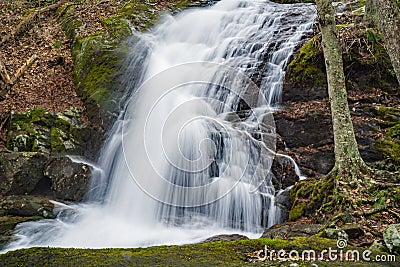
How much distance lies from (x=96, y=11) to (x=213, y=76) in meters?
7.23

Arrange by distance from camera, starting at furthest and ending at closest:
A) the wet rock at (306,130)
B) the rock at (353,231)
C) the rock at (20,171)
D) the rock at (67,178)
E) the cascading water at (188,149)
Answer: the rock at (67,178) < the rock at (20,171) < the wet rock at (306,130) < the cascading water at (188,149) < the rock at (353,231)

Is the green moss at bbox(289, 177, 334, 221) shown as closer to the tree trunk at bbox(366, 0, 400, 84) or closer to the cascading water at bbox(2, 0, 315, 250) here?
the cascading water at bbox(2, 0, 315, 250)

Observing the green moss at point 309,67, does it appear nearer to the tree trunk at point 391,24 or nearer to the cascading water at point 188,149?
the cascading water at point 188,149

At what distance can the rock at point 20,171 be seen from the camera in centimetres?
834

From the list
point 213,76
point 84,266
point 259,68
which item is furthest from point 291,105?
point 84,266

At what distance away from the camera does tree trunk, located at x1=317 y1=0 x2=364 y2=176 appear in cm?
589

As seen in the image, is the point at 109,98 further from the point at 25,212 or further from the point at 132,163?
the point at 25,212

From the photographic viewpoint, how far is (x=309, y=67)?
9.67 m

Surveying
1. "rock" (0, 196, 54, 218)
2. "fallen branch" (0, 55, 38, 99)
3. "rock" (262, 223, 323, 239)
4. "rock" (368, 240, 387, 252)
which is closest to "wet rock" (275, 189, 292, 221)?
"rock" (262, 223, 323, 239)

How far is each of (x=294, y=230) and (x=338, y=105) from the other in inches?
90.3

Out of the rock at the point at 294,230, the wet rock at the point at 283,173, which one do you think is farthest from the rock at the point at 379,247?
the wet rock at the point at 283,173

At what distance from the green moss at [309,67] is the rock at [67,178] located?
19.8 feet

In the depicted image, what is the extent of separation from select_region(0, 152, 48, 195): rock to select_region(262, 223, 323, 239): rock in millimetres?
5882

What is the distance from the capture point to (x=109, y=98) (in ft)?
34.5
